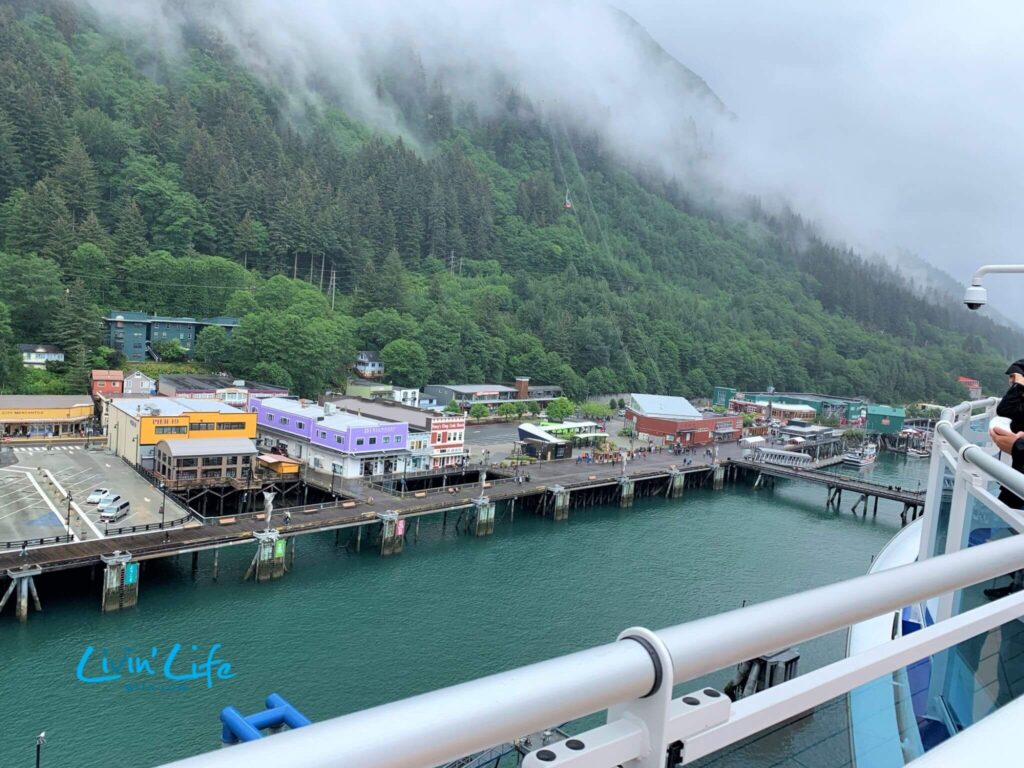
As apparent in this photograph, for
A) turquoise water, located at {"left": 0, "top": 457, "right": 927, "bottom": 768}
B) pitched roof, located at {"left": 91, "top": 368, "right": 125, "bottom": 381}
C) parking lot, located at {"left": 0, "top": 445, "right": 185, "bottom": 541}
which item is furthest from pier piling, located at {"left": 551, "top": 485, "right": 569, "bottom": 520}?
pitched roof, located at {"left": 91, "top": 368, "right": 125, "bottom": 381}

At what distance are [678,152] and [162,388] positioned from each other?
87.3 meters

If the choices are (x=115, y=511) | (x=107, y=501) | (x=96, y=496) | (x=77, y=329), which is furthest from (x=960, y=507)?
(x=77, y=329)

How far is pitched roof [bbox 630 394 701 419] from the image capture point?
29.7 meters

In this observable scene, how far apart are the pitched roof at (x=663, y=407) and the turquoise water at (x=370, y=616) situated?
11.2 m

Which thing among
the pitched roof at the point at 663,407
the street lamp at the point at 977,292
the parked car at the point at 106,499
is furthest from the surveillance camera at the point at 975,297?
the pitched roof at the point at 663,407

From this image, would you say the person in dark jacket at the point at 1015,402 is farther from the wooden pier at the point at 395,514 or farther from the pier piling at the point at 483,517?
the pier piling at the point at 483,517

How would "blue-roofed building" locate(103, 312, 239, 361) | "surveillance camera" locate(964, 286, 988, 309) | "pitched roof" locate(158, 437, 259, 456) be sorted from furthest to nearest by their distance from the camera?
"blue-roofed building" locate(103, 312, 239, 361), "pitched roof" locate(158, 437, 259, 456), "surveillance camera" locate(964, 286, 988, 309)

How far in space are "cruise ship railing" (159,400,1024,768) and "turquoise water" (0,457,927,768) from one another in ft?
26.8

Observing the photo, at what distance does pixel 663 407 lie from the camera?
30.8m

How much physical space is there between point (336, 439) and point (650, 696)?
59.9 feet

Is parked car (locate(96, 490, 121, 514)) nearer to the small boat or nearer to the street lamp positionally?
the street lamp

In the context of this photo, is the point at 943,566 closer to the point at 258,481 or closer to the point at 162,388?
the point at 258,481

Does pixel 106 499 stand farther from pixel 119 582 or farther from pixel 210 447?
pixel 119 582

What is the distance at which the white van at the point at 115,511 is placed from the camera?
13.1m
